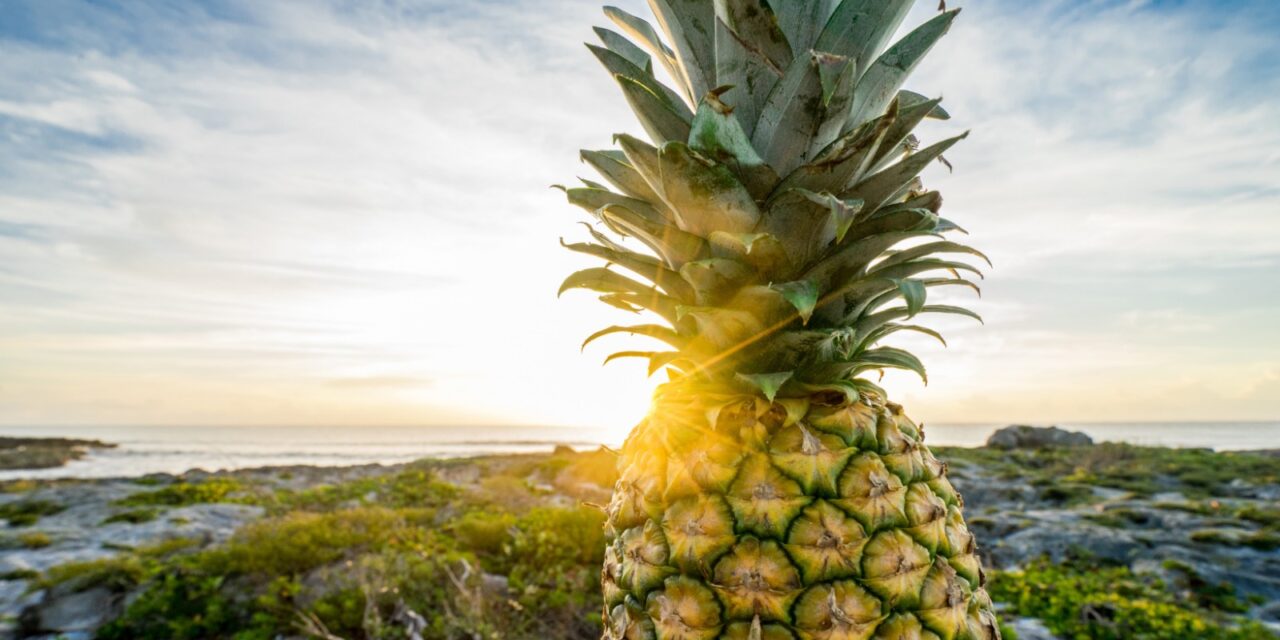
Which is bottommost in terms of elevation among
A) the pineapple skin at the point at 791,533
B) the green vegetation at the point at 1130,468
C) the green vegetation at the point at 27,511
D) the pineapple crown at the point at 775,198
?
the green vegetation at the point at 1130,468

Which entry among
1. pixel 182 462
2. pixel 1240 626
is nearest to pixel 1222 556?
pixel 1240 626

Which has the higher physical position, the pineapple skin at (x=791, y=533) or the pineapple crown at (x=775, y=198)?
the pineapple crown at (x=775, y=198)

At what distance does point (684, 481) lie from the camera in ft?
7.01

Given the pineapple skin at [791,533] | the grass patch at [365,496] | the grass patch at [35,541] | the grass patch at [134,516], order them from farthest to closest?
the grass patch at [365,496], the grass patch at [134,516], the grass patch at [35,541], the pineapple skin at [791,533]

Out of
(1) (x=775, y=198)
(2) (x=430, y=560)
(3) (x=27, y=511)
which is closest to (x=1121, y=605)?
(1) (x=775, y=198)

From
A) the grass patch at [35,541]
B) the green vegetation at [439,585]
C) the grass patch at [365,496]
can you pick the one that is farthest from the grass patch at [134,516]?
the green vegetation at [439,585]

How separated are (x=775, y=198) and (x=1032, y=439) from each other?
42.4m

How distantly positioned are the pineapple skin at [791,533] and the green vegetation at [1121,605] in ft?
20.9

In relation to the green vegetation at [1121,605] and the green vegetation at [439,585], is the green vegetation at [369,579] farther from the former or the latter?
the green vegetation at [1121,605]

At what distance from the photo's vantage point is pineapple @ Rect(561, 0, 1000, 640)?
77.5 inches

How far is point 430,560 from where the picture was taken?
9055 mm

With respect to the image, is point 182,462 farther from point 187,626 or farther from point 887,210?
point 887,210

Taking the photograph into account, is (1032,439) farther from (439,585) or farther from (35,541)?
(35,541)

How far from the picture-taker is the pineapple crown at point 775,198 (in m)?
2.06
